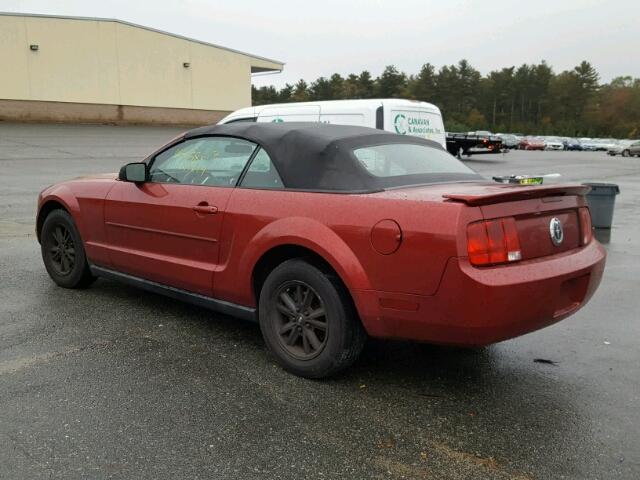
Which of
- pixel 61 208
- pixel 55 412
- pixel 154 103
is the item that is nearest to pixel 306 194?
pixel 55 412

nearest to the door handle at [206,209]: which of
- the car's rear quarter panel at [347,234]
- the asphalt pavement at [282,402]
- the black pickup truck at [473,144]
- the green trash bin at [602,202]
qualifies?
the car's rear quarter panel at [347,234]

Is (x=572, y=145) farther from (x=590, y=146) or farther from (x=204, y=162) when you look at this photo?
(x=204, y=162)

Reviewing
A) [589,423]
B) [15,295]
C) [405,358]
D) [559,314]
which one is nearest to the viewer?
[589,423]

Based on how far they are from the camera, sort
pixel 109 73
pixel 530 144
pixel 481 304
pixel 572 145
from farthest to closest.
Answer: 1. pixel 572 145
2. pixel 530 144
3. pixel 109 73
4. pixel 481 304

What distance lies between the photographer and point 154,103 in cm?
3838

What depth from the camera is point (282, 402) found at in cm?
330

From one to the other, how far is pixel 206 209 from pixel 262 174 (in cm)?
46

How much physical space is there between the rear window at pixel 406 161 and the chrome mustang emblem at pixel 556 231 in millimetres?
903

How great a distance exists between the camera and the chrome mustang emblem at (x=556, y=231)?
334 cm

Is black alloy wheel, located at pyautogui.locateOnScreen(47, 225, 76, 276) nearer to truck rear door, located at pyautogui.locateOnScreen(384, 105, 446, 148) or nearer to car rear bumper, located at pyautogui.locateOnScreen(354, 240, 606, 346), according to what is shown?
car rear bumper, located at pyautogui.locateOnScreen(354, 240, 606, 346)

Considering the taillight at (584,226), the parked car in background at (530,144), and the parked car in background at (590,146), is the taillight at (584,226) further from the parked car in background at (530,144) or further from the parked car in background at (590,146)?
the parked car in background at (590,146)

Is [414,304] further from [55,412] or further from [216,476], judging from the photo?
[55,412]

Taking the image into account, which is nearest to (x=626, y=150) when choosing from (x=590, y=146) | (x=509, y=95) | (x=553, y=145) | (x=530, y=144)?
(x=530, y=144)

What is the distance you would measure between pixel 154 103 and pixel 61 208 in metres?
35.0
